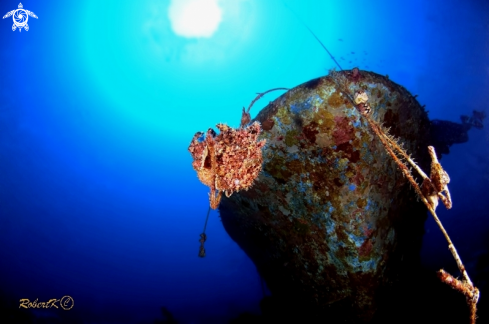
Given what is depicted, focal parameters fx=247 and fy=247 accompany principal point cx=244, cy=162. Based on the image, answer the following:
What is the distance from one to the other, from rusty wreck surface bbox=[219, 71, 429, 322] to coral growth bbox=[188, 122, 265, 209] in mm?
1133

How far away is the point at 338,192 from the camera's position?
14.1 ft

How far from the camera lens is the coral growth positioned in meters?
3.07

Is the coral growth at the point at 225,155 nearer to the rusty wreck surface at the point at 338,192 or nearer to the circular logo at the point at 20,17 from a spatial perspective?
the rusty wreck surface at the point at 338,192

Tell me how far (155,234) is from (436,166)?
179 ft

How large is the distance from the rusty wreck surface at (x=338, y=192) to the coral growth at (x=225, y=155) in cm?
113

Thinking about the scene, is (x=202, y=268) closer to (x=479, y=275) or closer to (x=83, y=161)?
(x=83, y=161)

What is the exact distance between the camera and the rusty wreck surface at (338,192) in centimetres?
397

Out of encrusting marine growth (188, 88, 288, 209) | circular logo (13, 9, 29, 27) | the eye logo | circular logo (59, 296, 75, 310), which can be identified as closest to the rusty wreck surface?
encrusting marine growth (188, 88, 288, 209)

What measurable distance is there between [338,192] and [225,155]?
2.31m

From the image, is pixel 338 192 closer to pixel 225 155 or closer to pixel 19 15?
pixel 225 155

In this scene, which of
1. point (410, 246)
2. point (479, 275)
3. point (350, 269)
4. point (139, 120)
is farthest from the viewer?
point (139, 120)

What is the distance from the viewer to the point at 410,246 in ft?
20.5

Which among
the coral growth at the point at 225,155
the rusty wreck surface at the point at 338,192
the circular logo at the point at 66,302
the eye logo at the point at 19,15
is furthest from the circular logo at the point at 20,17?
the coral growth at the point at 225,155

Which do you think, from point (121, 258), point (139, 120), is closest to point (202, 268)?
point (121, 258)
